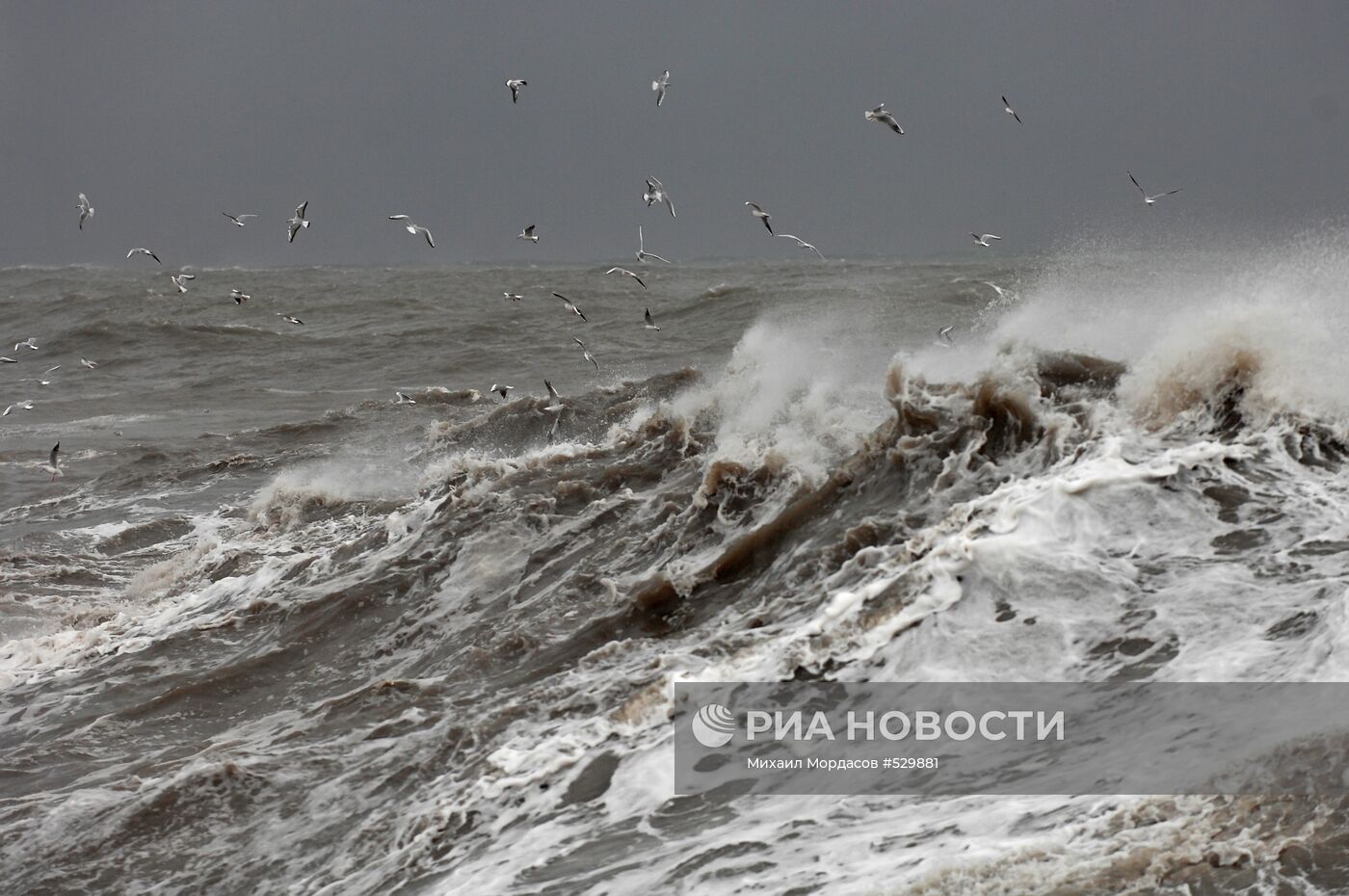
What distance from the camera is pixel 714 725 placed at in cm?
514

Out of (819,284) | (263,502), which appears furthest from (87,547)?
(819,284)

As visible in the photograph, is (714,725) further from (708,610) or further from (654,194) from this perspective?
(654,194)

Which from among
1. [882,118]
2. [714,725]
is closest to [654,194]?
[882,118]

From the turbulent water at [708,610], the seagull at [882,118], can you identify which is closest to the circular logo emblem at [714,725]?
the turbulent water at [708,610]

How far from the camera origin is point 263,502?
36.7ft

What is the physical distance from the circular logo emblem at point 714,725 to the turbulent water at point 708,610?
0.19 meters

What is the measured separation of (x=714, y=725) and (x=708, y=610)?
1.43 meters

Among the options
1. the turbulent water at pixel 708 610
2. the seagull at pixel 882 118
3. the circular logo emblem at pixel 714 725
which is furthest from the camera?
the seagull at pixel 882 118

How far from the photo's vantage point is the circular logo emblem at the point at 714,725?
504cm

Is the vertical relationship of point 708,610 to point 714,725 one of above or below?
above

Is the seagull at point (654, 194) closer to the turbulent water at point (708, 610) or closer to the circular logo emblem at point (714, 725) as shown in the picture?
the turbulent water at point (708, 610)

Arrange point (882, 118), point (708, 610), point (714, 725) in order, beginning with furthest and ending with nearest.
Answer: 1. point (882, 118)
2. point (708, 610)
3. point (714, 725)

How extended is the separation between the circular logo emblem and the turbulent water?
0.19 metres

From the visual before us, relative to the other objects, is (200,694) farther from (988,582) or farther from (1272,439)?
(1272,439)
